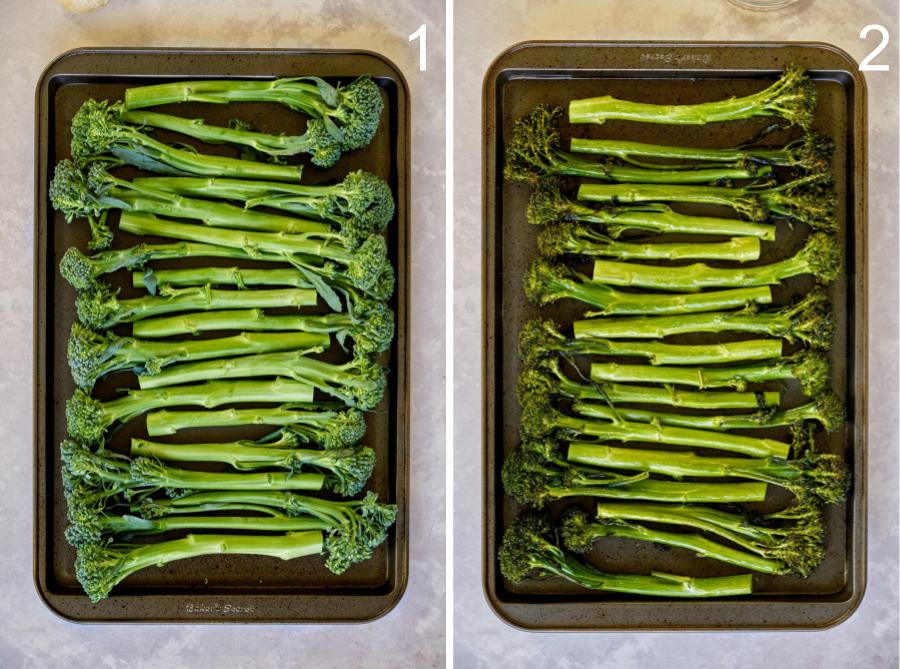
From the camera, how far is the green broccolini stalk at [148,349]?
3.11 metres

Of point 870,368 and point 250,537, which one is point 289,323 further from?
point 870,368

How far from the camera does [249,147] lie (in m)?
3.23

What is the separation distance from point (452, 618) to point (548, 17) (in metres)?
2.56

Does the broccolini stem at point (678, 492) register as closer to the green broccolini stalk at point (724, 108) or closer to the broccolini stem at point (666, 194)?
the broccolini stem at point (666, 194)

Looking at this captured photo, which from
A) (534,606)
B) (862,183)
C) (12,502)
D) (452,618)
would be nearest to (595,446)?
(534,606)

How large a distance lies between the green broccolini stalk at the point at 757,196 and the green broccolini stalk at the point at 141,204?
1.18 metres

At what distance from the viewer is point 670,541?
3.21m

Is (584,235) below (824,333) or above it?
above

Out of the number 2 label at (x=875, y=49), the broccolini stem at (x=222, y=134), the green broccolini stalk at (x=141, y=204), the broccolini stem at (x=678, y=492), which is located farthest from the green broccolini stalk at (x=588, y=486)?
the number 2 label at (x=875, y=49)

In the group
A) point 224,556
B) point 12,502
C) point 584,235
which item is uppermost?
point 584,235

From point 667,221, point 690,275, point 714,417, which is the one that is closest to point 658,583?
point 714,417

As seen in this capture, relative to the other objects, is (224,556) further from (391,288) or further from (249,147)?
(249,147)

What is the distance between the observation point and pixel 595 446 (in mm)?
3242

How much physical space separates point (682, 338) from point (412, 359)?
113 cm
